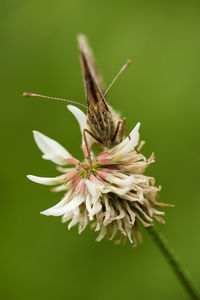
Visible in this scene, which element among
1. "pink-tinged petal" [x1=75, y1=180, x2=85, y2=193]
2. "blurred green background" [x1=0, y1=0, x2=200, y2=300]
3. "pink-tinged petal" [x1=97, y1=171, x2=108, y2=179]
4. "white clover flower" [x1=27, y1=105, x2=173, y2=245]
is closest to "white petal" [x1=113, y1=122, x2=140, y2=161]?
"white clover flower" [x1=27, y1=105, x2=173, y2=245]

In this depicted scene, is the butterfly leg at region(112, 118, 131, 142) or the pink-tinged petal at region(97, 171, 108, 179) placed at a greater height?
the butterfly leg at region(112, 118, 131, 142)

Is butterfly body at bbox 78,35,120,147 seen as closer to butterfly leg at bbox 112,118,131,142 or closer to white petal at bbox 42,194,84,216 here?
butterfly leg at bbox 112,118,131,142

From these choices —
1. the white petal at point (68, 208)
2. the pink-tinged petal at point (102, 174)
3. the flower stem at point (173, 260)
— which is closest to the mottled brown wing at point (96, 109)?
the pink-tinged petal at point (102, 174)

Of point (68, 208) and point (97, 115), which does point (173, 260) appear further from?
point (97, 115)

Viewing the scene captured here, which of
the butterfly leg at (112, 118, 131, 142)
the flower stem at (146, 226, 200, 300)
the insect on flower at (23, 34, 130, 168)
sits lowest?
the flower stem at (146, 226, 200, 300)

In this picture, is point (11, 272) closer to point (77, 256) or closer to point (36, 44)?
point (77, 256)

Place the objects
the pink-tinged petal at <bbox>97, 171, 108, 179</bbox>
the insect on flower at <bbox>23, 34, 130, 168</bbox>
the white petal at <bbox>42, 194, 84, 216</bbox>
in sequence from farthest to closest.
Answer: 1. the insect on flower at <bbox>23, 34, 130, 168</bbox>
2. the pink-tinged petal at <bbox>97, 171, 108, 179</bbox>
3. the white petal at <bbox>42, 194, 84, 216</bbox>

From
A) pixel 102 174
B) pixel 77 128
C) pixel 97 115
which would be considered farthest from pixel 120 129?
pixel 77 128
